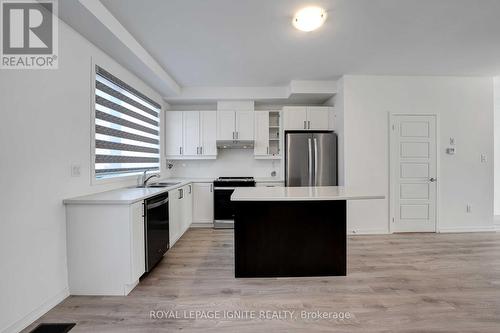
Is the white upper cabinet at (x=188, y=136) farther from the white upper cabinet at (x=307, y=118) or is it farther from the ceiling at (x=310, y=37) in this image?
the white upper cabinet at (x=307, y=118)

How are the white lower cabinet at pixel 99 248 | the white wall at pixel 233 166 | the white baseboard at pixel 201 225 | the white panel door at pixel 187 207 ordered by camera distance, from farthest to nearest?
the white wall at pixel 233 166 → the white baseboard at pixel 201 225 → the white panel door at pixel 187 207 → the white lower cabinet at pixel 99 248

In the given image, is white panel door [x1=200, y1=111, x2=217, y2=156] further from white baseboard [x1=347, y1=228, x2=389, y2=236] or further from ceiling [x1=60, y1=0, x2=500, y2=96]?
white baseboard [x1=347, y1=228, x2=389, y2=236]

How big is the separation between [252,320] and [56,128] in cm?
234

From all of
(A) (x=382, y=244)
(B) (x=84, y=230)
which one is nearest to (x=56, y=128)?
(B) (x=84, y=230)

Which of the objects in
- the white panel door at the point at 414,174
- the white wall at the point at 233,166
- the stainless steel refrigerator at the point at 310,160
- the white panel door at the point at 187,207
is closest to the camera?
the white panel door at the point at 187,207

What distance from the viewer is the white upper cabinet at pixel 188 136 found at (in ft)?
16.3

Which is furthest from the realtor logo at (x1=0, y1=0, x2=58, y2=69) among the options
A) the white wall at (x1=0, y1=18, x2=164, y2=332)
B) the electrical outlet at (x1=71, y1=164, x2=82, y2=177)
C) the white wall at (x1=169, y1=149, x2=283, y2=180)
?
the white wall at (x1=169, y1=149, x2=283, y2=180)

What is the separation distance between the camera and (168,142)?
4996mm

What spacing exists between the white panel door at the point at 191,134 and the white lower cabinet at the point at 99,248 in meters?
2.74

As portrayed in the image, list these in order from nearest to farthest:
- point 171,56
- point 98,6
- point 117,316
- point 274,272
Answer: point 117,316
point 98,6
point 274,272
point 171,56

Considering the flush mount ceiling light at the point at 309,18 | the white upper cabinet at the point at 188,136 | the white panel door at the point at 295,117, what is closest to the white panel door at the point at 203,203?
the white upper cabinet at the point at 188,136

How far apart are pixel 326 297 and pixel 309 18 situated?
8.72 ft

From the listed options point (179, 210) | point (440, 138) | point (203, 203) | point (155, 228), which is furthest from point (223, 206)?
point (440, 138)

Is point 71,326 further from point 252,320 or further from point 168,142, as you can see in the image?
point 168,142
